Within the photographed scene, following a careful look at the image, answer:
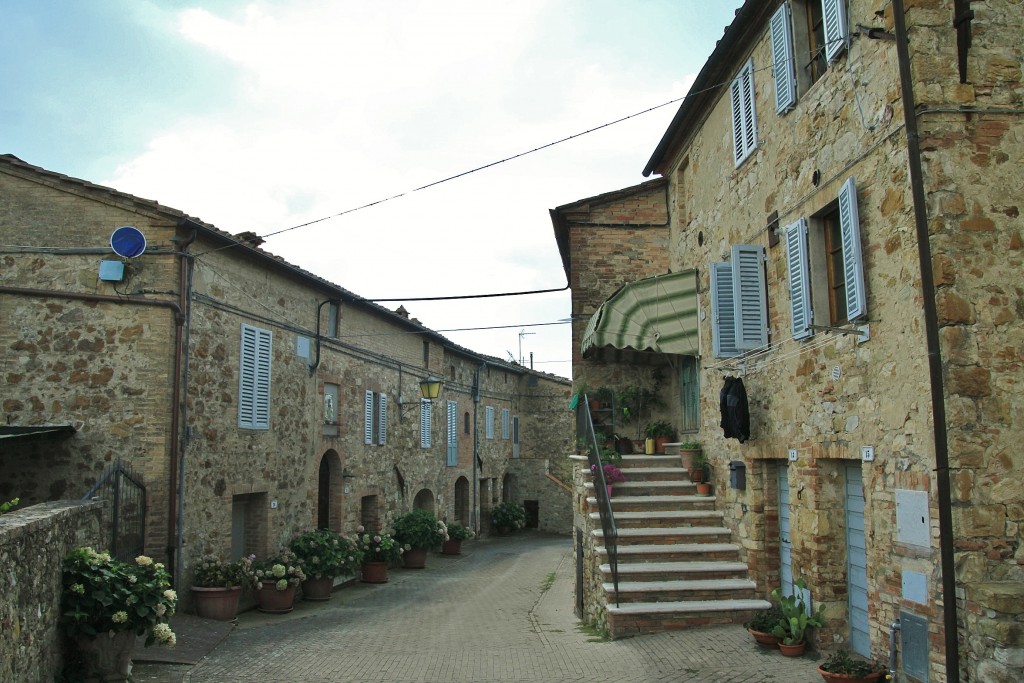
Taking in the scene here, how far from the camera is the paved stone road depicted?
7.69 m

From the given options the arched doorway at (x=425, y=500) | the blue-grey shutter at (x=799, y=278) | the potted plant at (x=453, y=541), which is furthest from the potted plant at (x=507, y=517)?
the blue-grey shutter at (x=799, y=278)

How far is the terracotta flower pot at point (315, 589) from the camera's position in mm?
14453

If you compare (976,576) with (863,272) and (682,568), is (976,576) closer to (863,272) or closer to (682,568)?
(863,272)

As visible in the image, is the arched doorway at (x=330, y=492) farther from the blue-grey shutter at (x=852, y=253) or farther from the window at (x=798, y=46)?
the blue-grey shutter at (x=852, y=253)

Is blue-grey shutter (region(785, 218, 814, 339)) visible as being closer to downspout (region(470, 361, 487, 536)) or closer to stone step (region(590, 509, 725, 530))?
stone step (region(590, 509, 725, 530))

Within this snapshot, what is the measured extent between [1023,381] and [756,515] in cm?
408

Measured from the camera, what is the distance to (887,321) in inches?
257

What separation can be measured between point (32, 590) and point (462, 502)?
21.3 metres

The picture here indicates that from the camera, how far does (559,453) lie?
32.7m

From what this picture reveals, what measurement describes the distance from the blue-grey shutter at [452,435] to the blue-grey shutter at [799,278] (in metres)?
17.6

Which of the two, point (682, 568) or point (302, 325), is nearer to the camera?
point (682, 568)

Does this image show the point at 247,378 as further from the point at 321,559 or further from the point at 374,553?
the point at 374,553

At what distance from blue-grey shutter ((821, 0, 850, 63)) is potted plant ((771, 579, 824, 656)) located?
507 centimetres

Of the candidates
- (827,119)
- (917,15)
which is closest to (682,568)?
(827,119)
